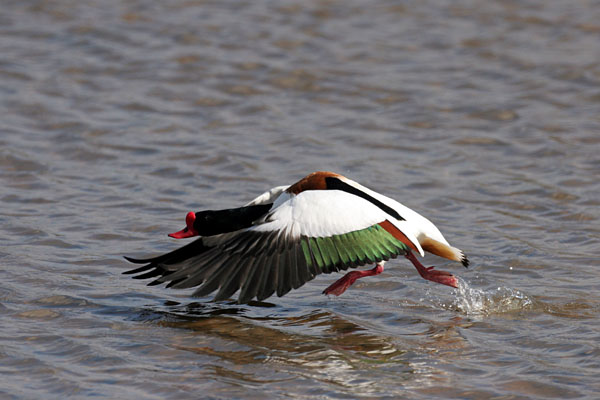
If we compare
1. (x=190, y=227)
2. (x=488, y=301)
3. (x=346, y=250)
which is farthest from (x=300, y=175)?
(x=346, y=250)

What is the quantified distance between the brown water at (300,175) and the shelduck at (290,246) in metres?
0.31

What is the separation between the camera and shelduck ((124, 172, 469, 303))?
5.43 metres

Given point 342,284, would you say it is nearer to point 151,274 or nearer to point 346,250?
point 346,250

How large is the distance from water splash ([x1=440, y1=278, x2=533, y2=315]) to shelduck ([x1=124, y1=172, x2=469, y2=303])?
597mm

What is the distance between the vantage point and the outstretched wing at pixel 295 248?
5.43 m

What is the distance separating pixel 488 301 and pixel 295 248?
4.80ft

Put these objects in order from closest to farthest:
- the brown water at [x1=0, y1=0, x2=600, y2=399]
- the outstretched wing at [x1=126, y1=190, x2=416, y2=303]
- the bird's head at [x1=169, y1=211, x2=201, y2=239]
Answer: the brown water at [x1=0, y1=0, x2=600, y2=399]
the outstretched wing at [x1=126, y1=190, x2=416, y2=303]
the bird's head at [x1=169, y1=211, x2=201, y2=239]

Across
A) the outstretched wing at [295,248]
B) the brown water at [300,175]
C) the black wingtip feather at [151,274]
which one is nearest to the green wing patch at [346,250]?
the outstretched wing at [295,248]

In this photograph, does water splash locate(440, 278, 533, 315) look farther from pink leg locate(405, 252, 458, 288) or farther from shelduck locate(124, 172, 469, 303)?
shelduck locate(124, 172, 469, 303)

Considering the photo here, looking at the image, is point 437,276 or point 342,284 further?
point 437,276

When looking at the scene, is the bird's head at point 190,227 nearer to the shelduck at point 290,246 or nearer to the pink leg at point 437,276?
the shelduck at point 290,246

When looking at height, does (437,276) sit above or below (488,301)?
above

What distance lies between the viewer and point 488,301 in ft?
20.1

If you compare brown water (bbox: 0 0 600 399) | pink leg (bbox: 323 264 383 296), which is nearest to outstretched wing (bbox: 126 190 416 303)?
brown water (bbox: 0 0 600 399)
